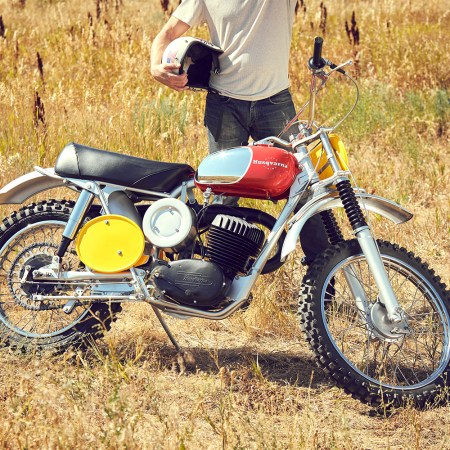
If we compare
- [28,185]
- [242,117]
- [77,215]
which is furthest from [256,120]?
[28,185]

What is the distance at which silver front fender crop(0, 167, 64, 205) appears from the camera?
424 centimetres

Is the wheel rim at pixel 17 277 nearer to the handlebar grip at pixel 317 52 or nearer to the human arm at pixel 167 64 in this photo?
the human arm at pixel 167 64

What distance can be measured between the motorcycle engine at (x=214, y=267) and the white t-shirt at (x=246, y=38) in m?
0.78

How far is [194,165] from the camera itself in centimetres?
643

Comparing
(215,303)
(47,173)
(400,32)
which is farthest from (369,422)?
(400,32)

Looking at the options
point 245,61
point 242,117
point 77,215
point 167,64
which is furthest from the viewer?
point 242,117

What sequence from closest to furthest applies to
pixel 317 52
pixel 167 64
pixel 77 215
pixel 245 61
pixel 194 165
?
pixel 317 52 < pixel 167 64 < pixel 77 215 < pixel 245 61 < pixel 194 165

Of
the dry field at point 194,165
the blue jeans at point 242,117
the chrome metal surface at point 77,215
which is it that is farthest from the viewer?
the blue jeans at point 242,117

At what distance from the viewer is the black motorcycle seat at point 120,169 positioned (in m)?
4.03

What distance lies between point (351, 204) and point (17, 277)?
5.45 feet

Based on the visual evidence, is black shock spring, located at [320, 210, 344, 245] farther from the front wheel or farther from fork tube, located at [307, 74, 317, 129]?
fork tube, located at [307, 74, 317, 129]

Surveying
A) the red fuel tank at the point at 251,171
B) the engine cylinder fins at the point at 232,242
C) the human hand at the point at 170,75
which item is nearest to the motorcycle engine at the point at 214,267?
the engine cylinder fins at the point at 232,242

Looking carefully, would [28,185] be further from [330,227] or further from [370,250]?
[370,250]

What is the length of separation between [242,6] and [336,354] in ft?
5.64
